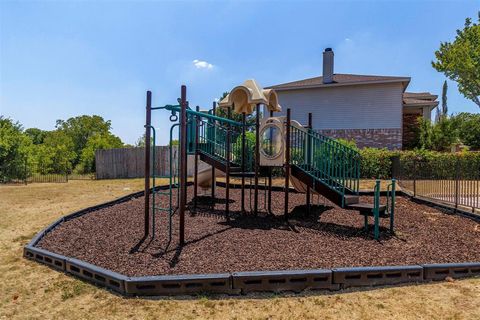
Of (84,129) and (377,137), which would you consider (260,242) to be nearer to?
(377,137)

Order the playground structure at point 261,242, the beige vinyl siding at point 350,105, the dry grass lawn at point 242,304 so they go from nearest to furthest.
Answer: the dry grass lawn at point 242,304 < the playground structure at point 261,242 < the beige vinyl siding at point 350,105

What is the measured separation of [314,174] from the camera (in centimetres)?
752

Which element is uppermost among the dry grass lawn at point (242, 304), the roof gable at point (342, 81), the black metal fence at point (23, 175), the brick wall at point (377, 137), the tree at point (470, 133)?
the roof gable at point (342, 81)

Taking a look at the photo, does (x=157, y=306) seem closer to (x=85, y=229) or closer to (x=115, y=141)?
(x=85, y=229)

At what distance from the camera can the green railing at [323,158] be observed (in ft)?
22.8

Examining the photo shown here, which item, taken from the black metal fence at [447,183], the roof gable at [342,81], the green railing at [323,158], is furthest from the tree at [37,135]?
the black metal fence at [447,183]

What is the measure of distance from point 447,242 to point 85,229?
639 centimetres

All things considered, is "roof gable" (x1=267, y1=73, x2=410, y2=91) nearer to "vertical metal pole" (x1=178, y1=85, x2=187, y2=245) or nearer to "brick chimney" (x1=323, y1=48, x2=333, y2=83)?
"brick chimney" (x1=323, y1=48, x2=333, y2=83)

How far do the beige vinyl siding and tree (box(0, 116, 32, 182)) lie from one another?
655 inches

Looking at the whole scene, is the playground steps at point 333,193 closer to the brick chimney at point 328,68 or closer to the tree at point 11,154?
the brick chimney at point 328,68

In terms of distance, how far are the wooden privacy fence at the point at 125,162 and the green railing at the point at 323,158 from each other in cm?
1366

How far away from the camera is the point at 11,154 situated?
64.8ft

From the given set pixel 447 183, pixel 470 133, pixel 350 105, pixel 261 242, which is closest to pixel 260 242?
pixel 261 242

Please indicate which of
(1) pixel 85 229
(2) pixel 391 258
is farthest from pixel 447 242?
(1) pixel 85 229
